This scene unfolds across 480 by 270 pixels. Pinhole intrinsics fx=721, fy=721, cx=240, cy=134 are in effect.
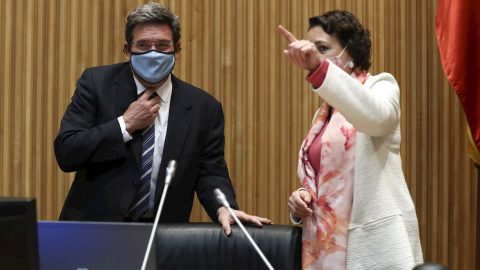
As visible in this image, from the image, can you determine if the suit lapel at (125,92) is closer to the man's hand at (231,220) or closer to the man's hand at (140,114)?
the man's hand at (140,114)

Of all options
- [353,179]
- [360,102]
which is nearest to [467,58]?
[353,179]

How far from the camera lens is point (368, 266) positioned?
1658 millimetres

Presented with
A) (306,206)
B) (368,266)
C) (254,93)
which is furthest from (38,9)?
(368,266)

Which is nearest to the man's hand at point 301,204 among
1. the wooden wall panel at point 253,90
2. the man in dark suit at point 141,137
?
the man in dark suit at point 141,137

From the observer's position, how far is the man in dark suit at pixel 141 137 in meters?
1.99

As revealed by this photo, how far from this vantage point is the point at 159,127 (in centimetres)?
211

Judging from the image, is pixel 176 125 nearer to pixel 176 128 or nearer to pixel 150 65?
pixel 176 128

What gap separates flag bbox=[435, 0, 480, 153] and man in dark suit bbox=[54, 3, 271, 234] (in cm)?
86

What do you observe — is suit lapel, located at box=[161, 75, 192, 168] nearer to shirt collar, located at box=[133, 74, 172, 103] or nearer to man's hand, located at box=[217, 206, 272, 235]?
shirt collar, located at box=[133, 74, 172, 103]

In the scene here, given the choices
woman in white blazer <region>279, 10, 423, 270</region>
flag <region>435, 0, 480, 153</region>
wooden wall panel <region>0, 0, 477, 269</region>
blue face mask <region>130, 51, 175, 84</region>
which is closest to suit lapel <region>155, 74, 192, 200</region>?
blue face mask <region>130, 51, 175, 84</region>

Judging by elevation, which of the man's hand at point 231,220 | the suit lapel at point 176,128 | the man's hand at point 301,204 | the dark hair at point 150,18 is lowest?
the man's hand at point 231,220

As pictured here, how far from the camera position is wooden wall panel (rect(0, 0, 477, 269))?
2.86m

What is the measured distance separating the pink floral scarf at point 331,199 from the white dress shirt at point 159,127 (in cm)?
46

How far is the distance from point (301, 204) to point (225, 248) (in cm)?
22
